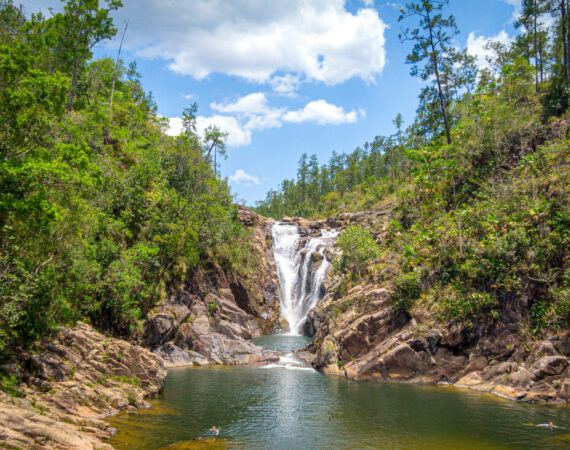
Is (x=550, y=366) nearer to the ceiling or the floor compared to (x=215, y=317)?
nearer to the ceiling

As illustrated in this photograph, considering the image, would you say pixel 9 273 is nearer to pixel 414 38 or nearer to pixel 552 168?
pixel 552 168

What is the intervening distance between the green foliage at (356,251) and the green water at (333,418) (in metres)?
14.1

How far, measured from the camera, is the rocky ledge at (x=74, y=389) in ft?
33.6

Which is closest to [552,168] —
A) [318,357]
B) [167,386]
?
[318,357]

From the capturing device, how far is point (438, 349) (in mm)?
23391

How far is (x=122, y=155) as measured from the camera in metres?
39.2

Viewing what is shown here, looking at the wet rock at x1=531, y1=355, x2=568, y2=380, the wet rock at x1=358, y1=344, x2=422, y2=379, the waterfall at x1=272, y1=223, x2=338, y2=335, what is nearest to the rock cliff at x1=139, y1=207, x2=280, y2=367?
the waterfall at x1=272, y1=223, x2=338, y2=335

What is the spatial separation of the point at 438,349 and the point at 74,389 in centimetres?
2094

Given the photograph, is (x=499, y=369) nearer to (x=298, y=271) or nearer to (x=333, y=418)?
(x=333, y=418)

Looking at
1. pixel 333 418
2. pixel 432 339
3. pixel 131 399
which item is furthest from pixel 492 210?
pixel 131 399

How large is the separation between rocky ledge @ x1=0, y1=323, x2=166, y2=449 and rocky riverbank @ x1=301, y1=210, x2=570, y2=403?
13623 millimetres

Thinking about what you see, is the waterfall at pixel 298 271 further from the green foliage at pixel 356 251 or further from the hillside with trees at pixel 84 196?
the green foliage at pixel 356 251

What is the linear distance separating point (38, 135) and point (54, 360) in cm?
957

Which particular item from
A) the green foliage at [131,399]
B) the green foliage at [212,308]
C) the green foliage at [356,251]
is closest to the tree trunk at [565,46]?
the green foliage at [356,251]
